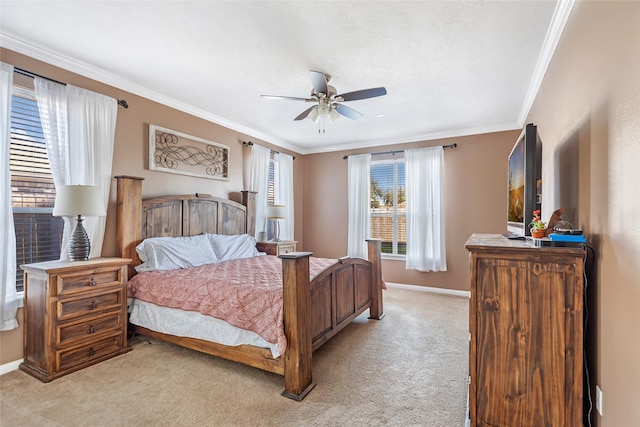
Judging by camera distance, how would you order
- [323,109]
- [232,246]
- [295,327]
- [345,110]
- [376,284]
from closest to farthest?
[295,327], [323,109], [345,110], [376,284], [232,246]

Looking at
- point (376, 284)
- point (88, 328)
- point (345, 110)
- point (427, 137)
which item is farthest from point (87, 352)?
point (427, 137)

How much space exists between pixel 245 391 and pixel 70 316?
1.57 metres

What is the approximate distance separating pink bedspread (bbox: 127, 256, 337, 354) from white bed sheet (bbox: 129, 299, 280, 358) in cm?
5

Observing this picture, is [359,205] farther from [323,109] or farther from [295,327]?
[295,327]

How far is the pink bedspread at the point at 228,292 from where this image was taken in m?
2.33

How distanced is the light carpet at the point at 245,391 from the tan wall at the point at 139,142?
0.85 metres

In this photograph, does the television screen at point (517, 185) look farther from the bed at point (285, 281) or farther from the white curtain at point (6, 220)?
the white curtain at point (6, 220)

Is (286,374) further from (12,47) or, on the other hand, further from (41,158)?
(12,47)

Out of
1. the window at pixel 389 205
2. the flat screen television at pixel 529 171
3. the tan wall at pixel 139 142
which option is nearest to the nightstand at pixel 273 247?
the tan wall at pixel 139 142

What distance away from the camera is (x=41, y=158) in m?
2.86

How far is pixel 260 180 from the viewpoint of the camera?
5.23m

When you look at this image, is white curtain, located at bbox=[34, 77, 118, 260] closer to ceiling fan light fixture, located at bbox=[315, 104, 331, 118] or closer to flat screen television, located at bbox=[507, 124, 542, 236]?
ceiling fan light fixture, located at bbox=[315, 104, 331, 118]

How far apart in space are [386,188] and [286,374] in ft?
13.8

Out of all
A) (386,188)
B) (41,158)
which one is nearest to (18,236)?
(41,158)
